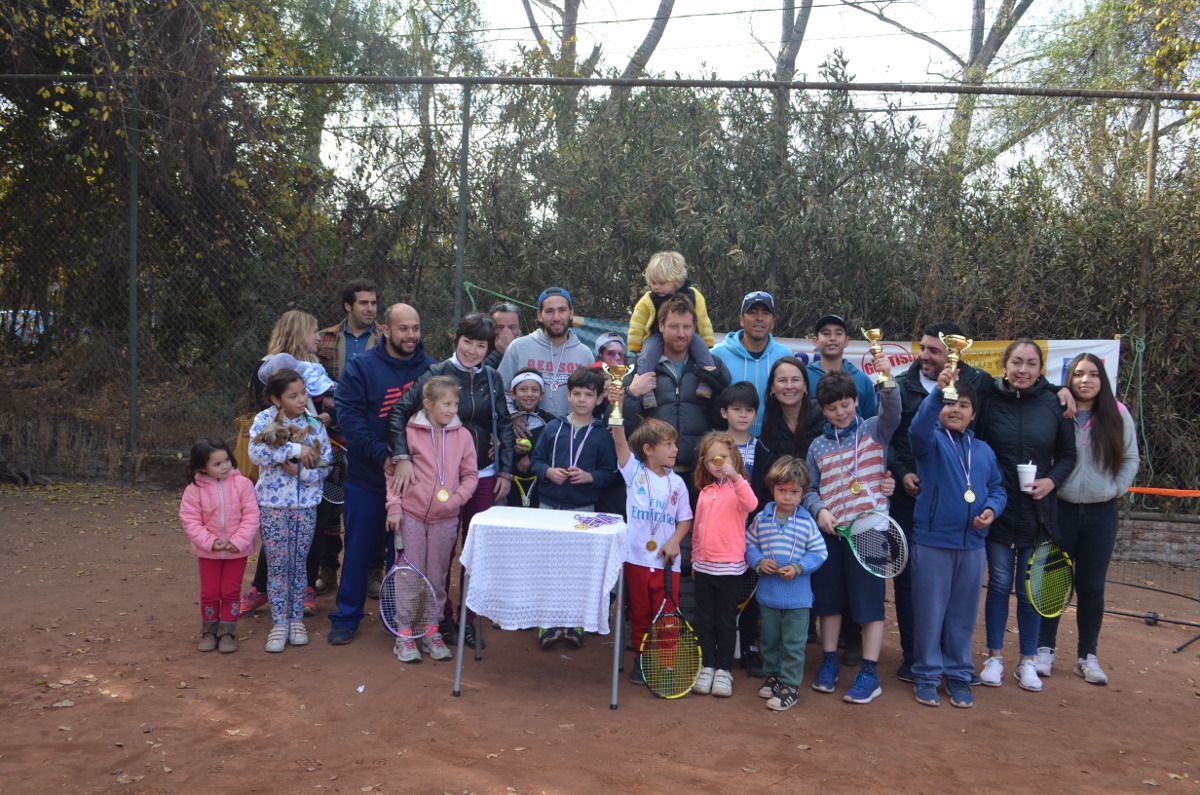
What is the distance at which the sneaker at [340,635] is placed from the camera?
4.94 meters

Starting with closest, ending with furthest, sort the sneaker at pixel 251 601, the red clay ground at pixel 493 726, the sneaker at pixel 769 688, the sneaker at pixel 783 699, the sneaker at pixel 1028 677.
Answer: the red clay ground at pixel 493 726, the sneaker at pixel 783 699, the sneaker at pixel 769 688, the sneaker at pixel 1028 677, the sneaker at pixel 251 601

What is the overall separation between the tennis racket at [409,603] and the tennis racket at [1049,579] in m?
3.04

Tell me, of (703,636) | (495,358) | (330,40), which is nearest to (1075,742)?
(703,636)

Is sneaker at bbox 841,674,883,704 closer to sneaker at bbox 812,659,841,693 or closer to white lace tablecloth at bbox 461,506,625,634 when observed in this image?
sneaker at bbox 812,659,841,693

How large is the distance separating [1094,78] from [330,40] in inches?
372

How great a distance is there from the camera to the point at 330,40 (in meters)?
12.3

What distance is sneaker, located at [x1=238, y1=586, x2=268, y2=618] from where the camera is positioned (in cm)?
542

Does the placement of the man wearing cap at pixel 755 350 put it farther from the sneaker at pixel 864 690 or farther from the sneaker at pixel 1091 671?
the sneaker at pixel 1091 671

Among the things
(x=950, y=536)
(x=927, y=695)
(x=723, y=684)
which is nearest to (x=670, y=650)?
(x=723, y=684)

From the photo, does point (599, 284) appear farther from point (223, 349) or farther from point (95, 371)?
point (95, 371)

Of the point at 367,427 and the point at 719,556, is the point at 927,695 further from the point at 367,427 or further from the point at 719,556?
the point at 367,427

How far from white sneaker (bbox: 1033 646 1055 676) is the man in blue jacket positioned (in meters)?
Answer: 3.58

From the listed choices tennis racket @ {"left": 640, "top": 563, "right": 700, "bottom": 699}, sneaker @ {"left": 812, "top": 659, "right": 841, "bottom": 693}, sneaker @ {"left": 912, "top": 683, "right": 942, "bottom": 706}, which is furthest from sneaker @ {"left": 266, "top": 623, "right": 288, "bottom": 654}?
sneaker @ {"left": 912, "top": 683, "right": 942, "bottom": 706}

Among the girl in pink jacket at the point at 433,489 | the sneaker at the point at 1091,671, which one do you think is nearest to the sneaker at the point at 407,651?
the girl in pink jacket at the point at 433,489
